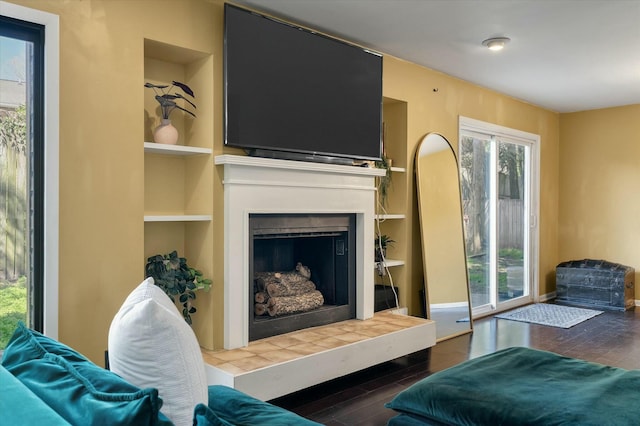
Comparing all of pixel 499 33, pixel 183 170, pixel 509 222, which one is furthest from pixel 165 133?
pixel 509 222

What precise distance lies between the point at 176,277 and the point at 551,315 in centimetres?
449

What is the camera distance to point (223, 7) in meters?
3.31

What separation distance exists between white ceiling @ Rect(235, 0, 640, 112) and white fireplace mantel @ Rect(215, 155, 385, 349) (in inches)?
40.5

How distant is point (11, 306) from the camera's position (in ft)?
8.46

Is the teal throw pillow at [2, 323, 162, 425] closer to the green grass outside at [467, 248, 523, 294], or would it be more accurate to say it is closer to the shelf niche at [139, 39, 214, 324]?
the shelf niche at [139, 39, 214, 324]

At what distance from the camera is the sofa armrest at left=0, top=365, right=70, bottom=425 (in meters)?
0.99

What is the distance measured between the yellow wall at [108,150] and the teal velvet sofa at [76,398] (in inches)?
49.0

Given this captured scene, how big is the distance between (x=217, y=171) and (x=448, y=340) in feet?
8.86

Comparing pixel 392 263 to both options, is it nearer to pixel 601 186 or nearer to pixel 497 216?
pixel 497 216

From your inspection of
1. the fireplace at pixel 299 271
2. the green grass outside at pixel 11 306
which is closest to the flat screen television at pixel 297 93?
the fireplace at pixel 299 271

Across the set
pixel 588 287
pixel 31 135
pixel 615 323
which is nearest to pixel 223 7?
pixel 31 135

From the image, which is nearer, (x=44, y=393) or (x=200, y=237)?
(x=44, y=393)

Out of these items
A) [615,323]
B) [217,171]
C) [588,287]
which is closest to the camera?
[217,171]

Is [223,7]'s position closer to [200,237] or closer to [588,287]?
[200,237]
